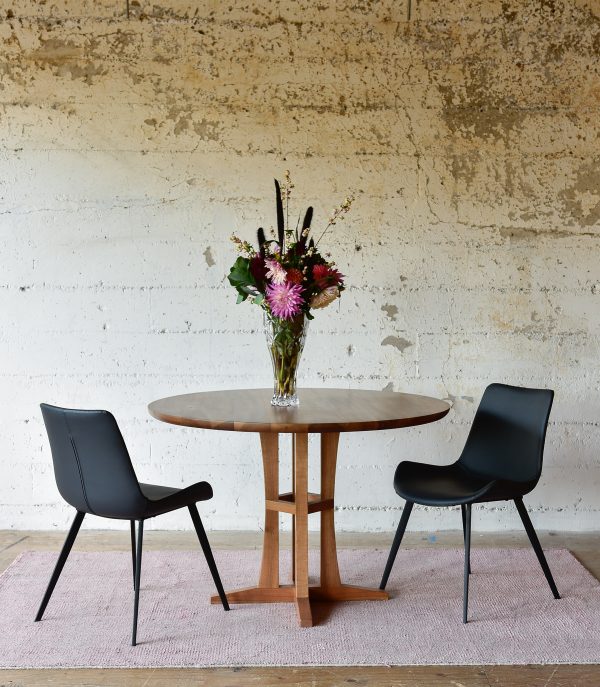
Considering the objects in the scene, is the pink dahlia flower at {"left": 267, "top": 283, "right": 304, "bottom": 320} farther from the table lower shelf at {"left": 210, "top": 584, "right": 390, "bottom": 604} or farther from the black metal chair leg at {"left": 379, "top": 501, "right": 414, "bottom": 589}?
the table lower shelf at {"left": 210, "top": 584, "right": 390, "bottom": 604}

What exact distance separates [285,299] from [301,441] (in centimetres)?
53

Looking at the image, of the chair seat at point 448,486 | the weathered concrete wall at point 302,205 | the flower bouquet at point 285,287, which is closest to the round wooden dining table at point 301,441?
the flower bouquet at point 285,287

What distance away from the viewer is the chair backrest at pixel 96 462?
276cm

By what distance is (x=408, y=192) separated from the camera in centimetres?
428

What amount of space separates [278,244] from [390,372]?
1.40 m

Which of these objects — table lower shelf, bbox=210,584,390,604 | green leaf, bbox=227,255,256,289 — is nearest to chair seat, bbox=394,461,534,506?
table lower shelf, bbox=210,584,390,604

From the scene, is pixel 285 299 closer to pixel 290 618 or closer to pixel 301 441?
pixel 301 441

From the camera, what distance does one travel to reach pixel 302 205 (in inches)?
168

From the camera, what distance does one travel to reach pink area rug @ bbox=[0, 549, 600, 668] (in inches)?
109

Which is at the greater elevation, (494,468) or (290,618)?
(494,468)

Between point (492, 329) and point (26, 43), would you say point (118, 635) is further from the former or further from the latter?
point (26, 43)

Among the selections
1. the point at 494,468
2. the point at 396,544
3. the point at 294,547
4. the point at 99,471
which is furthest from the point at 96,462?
the point at 494,468

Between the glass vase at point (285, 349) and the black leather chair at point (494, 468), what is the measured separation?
59 cm

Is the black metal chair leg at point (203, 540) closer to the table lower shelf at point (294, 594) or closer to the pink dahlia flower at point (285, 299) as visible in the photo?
the table lower shelf at point (294, 594)
